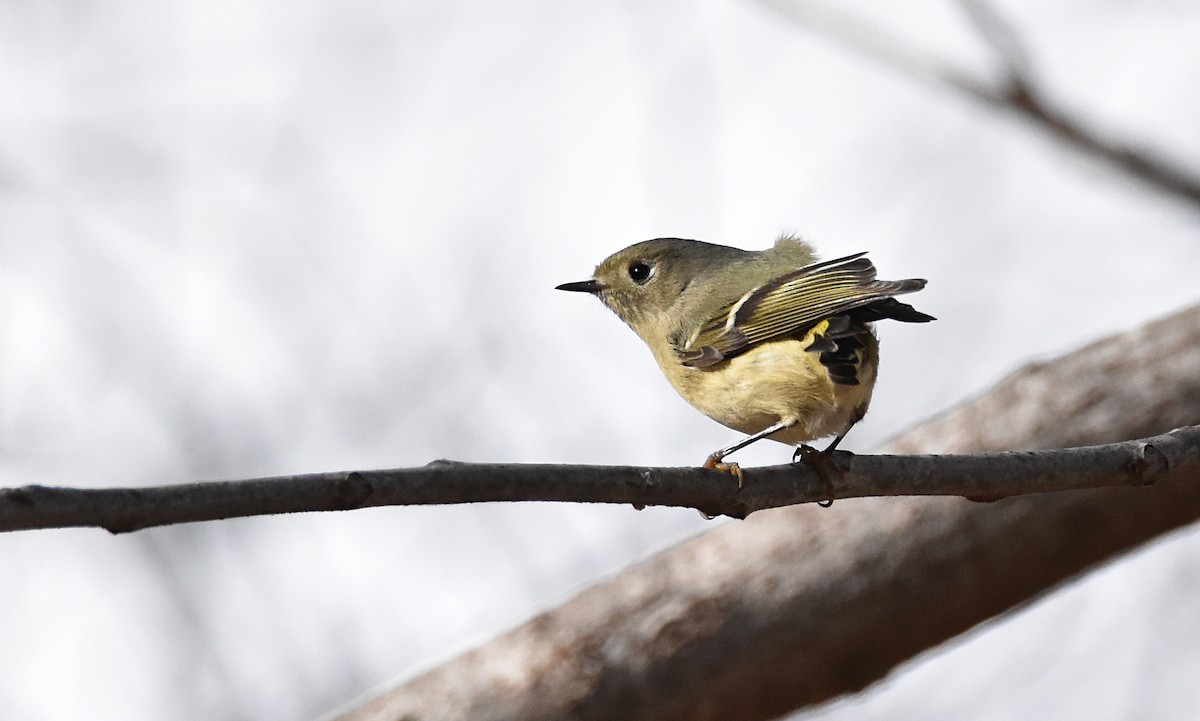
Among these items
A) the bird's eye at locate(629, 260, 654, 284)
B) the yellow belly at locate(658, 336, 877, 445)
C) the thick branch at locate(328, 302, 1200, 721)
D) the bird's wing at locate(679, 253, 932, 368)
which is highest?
the bird's eye at locate(629, 260, 654, 284)

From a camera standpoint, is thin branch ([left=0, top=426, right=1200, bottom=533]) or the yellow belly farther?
the yellow belly

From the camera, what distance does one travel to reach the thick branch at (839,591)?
398cm

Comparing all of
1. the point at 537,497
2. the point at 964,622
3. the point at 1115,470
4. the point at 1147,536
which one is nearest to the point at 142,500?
the point at 537,497

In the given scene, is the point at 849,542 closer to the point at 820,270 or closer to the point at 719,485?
the point at 820,270

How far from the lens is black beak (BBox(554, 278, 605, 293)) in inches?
181

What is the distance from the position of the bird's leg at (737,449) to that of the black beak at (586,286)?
1324 mm

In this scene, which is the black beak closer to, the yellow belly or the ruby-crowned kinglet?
the ruby-crowned kinglet

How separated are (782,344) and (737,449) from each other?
15.0 inches

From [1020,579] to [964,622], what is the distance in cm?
23

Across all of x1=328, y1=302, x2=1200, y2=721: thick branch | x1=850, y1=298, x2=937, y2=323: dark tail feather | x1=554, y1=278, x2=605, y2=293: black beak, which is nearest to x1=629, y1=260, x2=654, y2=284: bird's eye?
x1=554, y1=278, x2=605, y2=293: black beak

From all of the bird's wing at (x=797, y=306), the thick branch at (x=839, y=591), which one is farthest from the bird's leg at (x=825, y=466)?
the thick branch at (x=839, y=591)

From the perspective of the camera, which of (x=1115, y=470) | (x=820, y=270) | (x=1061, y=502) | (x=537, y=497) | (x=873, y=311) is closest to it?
(x=537, y=497)

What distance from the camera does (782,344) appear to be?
11.0ft

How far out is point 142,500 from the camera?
1.63 metres
